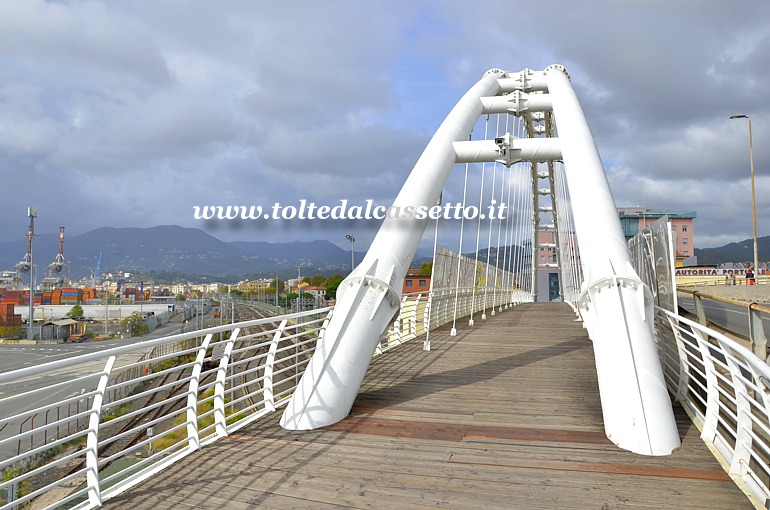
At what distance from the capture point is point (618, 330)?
5121mm

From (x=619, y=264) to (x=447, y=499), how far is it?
130 inches

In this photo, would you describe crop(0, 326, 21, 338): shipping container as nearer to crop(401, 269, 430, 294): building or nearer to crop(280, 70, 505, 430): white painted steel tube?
crop(401, 269, 430, 294): building

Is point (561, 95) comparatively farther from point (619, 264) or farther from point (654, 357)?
point (654, 357)

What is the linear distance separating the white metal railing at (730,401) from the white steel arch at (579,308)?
0.36m

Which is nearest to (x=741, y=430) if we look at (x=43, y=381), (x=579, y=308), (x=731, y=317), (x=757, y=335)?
(x=757, y=335)

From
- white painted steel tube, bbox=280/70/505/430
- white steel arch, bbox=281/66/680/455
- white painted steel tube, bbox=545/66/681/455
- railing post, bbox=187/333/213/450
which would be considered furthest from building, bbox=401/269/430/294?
railing post, bbox=187/333/213/450

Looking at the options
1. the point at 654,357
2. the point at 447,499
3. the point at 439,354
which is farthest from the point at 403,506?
the point at 439,354

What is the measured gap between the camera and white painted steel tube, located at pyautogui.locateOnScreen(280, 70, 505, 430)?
5.29 meters

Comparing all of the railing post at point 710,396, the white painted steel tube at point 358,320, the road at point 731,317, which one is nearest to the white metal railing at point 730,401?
the railing post at point 710,396

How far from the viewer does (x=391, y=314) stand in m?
6.20

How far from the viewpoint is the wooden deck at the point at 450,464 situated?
138 inches

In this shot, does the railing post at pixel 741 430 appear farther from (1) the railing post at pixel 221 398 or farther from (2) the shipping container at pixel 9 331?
(2) the shipping container at pixel 9 331

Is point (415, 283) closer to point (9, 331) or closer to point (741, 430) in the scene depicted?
point (9, 331)

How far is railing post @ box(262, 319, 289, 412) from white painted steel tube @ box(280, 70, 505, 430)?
1.18 feet
